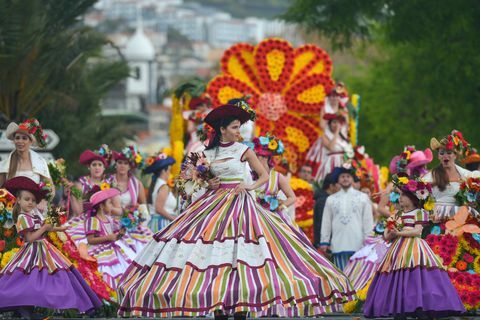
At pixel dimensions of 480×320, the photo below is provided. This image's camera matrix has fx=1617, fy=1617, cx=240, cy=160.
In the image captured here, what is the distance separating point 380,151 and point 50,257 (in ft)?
128

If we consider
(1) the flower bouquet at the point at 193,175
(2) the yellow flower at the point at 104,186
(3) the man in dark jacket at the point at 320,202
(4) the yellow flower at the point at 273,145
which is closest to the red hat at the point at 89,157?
(2) the yellow flower at the point at 104,186

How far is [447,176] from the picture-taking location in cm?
1841

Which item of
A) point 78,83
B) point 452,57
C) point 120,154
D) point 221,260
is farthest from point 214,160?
point 78,83

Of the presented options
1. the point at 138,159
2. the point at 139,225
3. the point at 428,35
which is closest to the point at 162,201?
the point at 138,159

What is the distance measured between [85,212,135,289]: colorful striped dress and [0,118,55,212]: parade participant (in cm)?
75

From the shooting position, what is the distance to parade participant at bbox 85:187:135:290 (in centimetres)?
1938

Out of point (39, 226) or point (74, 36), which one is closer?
point (39, 226)

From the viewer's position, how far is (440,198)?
60.6ft

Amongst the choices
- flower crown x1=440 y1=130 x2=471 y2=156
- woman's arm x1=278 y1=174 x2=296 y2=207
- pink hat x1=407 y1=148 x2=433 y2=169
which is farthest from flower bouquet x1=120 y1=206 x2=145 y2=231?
flower crown x1=440 y1=130 x2=471 y2=156

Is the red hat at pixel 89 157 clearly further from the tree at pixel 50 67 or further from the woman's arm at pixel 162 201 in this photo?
the tree at pixel 50 67

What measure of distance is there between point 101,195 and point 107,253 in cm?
74

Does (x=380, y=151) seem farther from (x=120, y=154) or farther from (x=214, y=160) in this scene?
(x=214, y=160)

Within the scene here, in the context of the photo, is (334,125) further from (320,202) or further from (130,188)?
(130,188)

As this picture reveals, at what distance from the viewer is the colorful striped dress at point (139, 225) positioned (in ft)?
66.2
